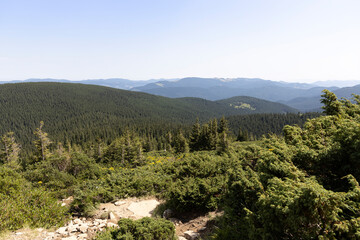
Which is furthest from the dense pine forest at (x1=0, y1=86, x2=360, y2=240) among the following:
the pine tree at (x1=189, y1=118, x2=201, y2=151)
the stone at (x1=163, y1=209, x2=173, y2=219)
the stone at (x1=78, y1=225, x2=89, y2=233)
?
the pine tree at (x1=189, y1=118, x2=201, y2=151)

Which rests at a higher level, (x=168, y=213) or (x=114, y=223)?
(x=114, y=223)

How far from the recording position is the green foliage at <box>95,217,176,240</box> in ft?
22.0

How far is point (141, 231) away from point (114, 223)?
10.4 ft

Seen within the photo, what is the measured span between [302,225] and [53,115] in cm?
23581

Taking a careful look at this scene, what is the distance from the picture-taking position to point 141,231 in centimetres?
675

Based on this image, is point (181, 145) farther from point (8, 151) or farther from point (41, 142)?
point (8, 151)

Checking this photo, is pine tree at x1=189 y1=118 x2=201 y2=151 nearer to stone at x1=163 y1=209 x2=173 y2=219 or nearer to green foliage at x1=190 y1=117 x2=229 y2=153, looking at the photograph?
green foliage at x1=190 y1=117 x2=229 y2=153

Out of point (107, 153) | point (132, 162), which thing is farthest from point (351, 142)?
point (107, 153)

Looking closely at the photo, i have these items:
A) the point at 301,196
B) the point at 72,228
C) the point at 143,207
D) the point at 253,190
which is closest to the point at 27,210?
the point at 72,228

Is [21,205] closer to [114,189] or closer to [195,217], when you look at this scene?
[114,189]

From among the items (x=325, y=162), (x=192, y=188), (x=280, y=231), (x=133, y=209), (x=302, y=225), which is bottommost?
(x=133, y=209)

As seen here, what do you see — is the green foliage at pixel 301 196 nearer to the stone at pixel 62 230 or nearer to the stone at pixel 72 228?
the stone at pixel 72 228

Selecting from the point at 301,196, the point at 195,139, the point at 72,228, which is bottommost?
the point at 195,139

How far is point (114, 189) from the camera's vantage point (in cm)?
1304
